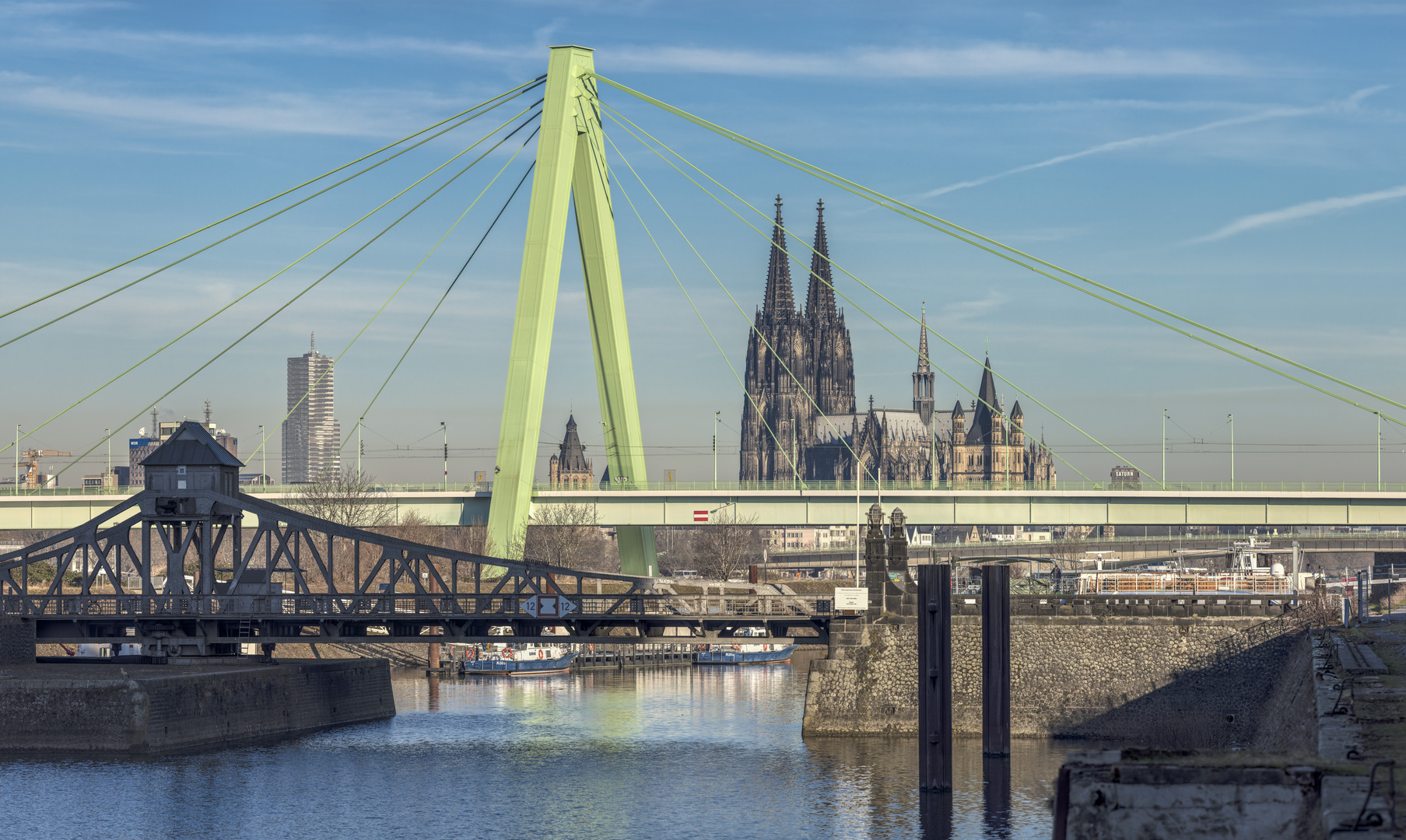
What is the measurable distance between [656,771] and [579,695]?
31.9 m

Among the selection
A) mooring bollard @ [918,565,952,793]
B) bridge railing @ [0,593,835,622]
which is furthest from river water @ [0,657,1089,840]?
bridge railing @ [0,593,835,622]

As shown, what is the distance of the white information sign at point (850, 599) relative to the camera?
58.6 m

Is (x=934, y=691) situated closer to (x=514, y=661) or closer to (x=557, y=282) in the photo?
(x=557, y=282)

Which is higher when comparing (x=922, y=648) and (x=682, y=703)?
(x=922, y=648)

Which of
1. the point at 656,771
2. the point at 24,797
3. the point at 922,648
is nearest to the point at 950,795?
the point at 922,648

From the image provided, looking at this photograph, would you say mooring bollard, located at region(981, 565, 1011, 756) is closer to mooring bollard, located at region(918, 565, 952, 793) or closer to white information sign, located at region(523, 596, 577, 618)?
mooring bollard, located at region(918, 565, 952, 793)

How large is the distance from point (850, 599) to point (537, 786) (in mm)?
15400

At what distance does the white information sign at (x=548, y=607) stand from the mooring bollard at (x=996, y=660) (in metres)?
16.0

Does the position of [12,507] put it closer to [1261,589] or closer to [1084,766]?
[1261,589]

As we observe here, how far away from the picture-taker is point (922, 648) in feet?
152

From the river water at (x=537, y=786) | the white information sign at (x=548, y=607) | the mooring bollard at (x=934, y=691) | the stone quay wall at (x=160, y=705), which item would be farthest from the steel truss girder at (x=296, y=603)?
the mooring bollard at (x=934, y=691)

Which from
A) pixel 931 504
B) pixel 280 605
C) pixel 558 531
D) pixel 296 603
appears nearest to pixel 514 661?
pixel 558 531

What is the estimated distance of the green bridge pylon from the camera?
232 ft

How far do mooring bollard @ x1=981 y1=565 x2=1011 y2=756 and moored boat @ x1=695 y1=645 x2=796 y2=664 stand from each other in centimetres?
6061
